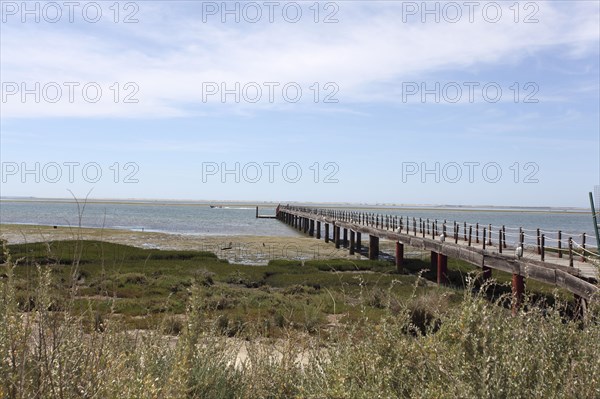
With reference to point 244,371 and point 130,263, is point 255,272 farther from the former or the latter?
point 244,371

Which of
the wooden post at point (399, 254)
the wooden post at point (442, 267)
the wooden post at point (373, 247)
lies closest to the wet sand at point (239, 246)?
the wooden post at point (373, 247)

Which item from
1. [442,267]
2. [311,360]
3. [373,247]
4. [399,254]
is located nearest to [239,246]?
[373,247]

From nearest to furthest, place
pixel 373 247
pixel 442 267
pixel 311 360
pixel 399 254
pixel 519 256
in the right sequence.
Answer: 1. pixel 311 360
2. pixel 519 256
3. pixel 442 267
4. pixel 399 254
5. pixel 373 247

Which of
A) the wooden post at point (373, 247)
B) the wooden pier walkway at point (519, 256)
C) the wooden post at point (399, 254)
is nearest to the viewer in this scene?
the wooden pier walkway at point (519, 256)

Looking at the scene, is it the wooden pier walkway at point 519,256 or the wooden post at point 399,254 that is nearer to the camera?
the wooden pier walkway at point 519,256

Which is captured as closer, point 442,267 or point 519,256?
point 519,256

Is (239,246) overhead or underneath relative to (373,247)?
underneath

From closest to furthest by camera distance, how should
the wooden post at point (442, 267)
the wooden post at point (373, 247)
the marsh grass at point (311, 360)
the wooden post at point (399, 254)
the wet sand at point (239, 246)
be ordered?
1. the marsh grass at point (311, 360)
2. the wooden post at point (442, 267)
3. the wooden post at point (399, 254)
4. the wooden post at point (373, 247)
5. the wet sand at point (239, 246)

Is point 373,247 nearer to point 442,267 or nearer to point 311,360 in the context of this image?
point 442,267

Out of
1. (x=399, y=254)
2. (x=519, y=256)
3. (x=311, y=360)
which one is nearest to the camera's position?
(x=311, y=360)

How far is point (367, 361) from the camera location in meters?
4.47

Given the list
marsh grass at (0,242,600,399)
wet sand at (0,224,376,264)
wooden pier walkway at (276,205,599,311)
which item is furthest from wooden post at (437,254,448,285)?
marsh grass at (0,242,600,399)

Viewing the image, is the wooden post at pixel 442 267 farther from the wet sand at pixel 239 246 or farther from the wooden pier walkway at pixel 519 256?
the wet sand at pixel 239 246

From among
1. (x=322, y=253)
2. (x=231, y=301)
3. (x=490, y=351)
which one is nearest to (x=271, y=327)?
(x=231, y=301)
